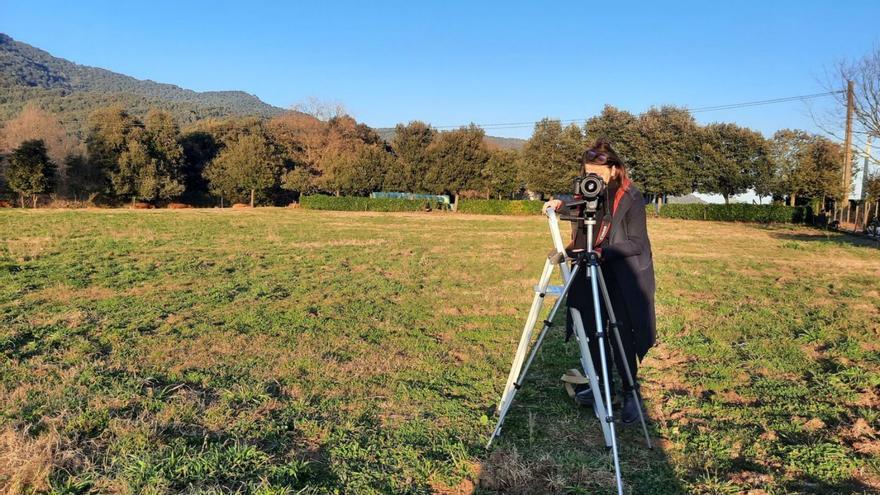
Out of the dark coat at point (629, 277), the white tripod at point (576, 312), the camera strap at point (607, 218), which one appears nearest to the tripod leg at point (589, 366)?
the white tripod at point (576, 312)

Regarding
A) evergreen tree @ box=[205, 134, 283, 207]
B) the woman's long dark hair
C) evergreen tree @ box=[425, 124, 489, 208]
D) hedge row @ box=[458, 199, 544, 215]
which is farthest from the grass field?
evergreen tree @ box=[425, 124, 489, 208]

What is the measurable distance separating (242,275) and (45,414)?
6458mm

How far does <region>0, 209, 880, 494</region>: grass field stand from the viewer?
113 inches

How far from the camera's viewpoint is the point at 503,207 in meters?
48.7

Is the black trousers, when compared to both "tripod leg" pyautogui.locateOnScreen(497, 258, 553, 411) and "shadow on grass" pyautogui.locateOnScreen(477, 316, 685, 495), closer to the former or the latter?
"shadow on grass" pyautogui.locateOnScreen(477, 316, 685, 495)

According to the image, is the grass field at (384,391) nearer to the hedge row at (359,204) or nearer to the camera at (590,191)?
the camera at (590,191)

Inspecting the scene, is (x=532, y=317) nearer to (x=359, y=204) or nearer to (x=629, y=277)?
(x=629, y=277)

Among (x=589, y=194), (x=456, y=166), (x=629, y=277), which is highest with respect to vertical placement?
(x=456, y=166)

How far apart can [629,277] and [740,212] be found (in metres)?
42.1

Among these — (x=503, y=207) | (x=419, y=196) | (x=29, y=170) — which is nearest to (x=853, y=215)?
(x=503, y=207)

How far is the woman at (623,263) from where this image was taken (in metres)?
3.54

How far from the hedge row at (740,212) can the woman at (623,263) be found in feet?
128

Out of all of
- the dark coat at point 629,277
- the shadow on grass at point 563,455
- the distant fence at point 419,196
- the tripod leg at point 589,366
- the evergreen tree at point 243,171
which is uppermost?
the evergreen tree at point 243,171

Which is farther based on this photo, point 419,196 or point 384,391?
point 419,196
